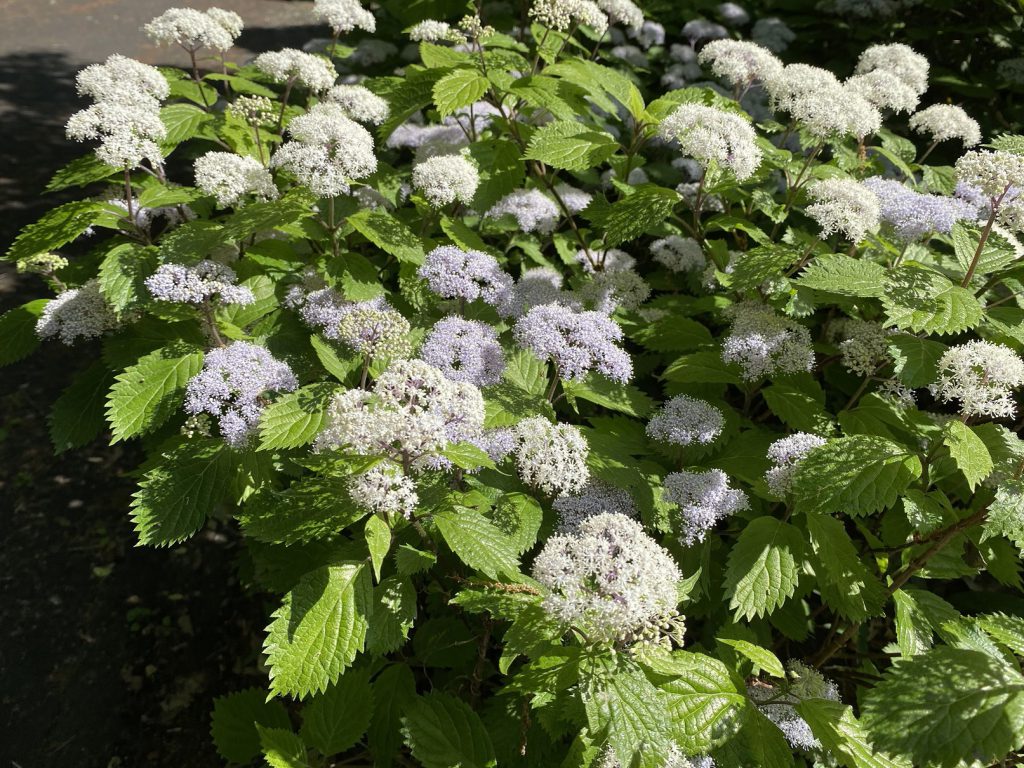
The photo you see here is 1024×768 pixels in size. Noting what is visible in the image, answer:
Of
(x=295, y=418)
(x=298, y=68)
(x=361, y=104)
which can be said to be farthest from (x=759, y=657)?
(x=298, y=68)

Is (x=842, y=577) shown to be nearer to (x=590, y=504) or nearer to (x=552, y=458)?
(x=590, y=504)

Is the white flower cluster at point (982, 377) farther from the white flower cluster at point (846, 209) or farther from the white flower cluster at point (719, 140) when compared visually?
the white flower cluster at point (719, 140)

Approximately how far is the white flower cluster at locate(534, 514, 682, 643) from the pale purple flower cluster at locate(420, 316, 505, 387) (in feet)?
3.22

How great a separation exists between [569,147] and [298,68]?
5.87 feet

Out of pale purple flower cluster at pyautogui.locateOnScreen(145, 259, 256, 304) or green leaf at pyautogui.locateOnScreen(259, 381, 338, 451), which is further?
pale purple flower cluster at pyautogui.locateOnScreen(145, 259, 256, 304)

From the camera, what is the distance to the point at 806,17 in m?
7.12

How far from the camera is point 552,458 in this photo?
2.59 metres

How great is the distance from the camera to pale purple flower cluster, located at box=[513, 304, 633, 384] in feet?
9.46

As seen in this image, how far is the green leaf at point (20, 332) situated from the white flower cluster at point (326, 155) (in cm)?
157

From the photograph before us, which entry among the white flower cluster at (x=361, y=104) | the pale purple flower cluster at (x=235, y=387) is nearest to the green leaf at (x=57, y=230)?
the pale purple flower cluster at (x=235, y=387)

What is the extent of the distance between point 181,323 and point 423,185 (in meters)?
1.44

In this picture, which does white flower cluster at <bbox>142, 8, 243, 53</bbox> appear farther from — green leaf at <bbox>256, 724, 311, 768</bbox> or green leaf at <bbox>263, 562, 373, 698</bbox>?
green leaf at <bbox>256, 724, 311, 768</bbox>

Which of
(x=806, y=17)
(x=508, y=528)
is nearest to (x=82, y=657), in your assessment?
(x=508, y=528)

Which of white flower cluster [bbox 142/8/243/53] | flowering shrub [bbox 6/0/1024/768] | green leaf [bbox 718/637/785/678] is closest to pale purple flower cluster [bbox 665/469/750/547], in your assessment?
flowering shrub [bbox 6/0/1024/768]
